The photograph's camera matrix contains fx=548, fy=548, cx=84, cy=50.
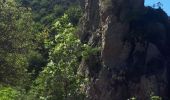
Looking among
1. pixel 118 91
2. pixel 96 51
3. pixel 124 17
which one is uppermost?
pixel 124 17

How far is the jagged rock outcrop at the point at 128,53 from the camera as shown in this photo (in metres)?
36.7

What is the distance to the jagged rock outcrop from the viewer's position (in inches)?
1446

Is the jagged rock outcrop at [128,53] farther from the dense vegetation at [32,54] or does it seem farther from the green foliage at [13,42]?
the green foliage at [13,42]

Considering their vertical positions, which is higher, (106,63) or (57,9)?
(57,9)

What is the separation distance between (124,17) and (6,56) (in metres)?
17.5

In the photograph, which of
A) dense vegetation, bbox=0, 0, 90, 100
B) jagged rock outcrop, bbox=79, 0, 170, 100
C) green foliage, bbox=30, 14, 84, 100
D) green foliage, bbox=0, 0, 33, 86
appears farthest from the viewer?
jagged rock outcrop, bbox=79, 0, 170, 100

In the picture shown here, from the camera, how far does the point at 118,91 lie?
37.0 m

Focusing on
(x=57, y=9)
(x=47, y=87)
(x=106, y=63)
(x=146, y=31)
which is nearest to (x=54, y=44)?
(x=47, y=87)

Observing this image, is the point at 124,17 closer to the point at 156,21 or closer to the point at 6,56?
the point at 156,21

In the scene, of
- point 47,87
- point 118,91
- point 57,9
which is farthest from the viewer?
point 57,9

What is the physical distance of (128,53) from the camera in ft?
125

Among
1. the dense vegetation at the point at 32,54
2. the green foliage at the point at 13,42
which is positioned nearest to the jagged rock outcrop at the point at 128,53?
the dense vegetation at the point at 32,54

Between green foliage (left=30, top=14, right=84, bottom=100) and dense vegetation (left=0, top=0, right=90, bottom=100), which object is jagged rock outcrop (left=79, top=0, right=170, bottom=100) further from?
green foliage (left=30, top=14, right=84, bottom=100)

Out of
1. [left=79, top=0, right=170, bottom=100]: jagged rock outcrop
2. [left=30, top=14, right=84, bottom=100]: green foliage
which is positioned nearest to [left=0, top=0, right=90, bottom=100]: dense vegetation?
[left=30, top=14, right=84, bottom=100]: green foliage
